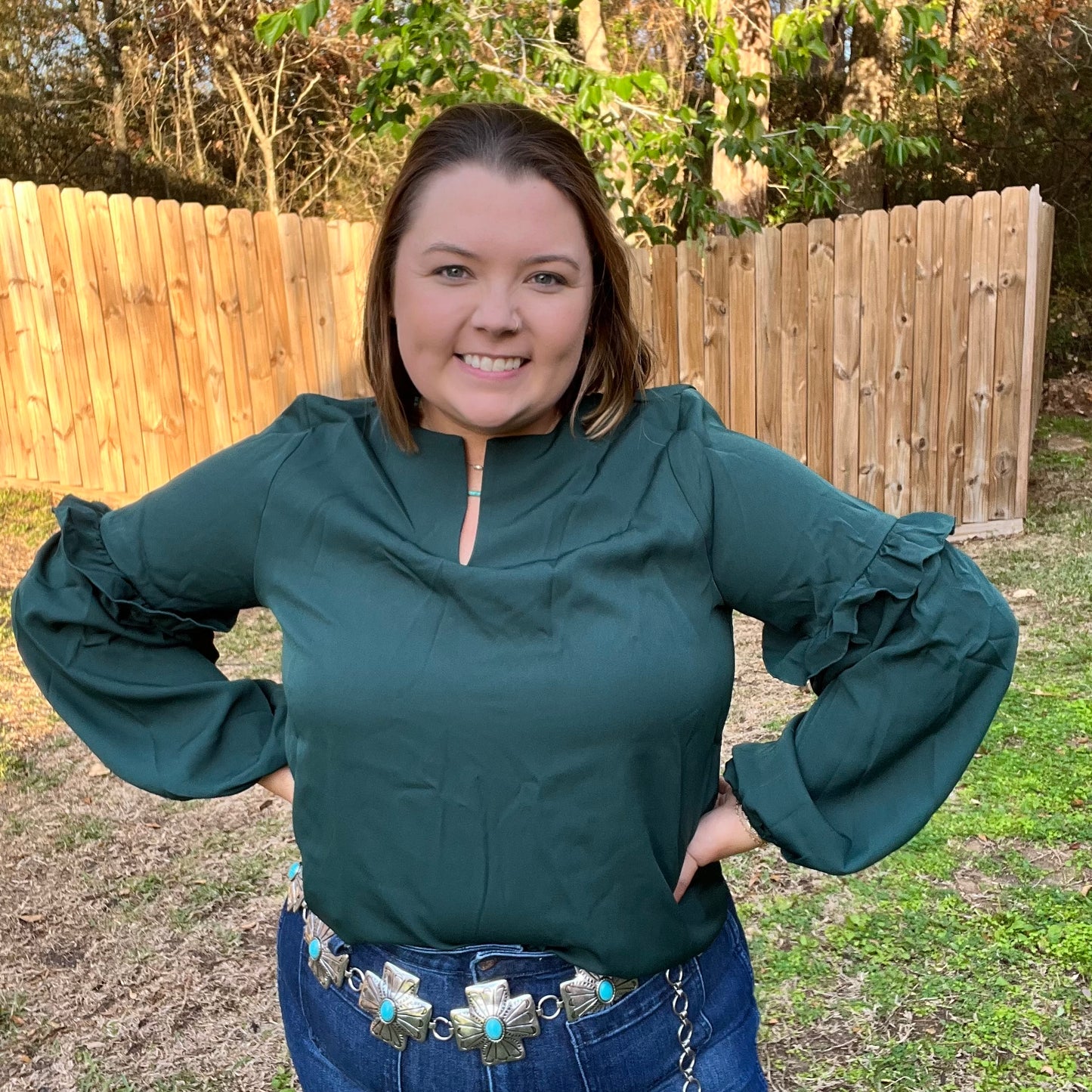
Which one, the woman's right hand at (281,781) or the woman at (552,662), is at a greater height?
the woman at (552,662)

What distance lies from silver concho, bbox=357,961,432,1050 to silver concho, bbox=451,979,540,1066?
1.9 inches

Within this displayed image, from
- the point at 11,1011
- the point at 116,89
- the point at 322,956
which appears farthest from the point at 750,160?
the point at 116,89

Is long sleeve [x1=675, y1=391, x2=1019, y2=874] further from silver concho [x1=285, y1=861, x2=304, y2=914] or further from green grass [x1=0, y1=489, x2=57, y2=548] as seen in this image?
green grass [x1=0, y1=489, x2=57, y2=548]

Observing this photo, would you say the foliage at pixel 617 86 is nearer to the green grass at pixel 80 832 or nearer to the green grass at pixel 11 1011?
the green grass at pixel 80 832

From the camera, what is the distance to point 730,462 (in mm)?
1463

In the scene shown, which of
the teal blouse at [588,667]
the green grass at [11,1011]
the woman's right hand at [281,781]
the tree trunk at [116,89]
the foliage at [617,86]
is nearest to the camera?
the teal blouse at [588,667]

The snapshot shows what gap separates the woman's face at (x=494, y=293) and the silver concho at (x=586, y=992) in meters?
0.71

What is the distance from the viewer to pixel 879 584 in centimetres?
143

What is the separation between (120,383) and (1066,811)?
5.53 metres

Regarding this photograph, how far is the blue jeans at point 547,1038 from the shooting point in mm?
1443

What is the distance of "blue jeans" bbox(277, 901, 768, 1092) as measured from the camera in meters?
1.44

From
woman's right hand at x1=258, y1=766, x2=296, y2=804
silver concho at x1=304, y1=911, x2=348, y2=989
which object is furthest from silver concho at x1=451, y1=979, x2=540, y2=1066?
woman's right hand at x1=258, y1=766, x2=296, y2=804

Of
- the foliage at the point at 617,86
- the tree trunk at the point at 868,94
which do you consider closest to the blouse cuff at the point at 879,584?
the foliage at the point at 617,86

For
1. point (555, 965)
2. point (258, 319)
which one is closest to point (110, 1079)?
point (555, 965)
